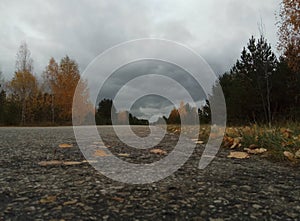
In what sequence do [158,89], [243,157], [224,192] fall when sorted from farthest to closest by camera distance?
[158,89]
[243,157]
[224,192]

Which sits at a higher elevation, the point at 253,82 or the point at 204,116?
the point at 253,82

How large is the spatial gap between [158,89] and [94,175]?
2.54 metres

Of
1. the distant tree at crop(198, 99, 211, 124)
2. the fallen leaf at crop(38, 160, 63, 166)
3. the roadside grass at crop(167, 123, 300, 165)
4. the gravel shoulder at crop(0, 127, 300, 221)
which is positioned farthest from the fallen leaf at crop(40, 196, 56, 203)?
the distant tree at crop(198, 99, 211, 124)

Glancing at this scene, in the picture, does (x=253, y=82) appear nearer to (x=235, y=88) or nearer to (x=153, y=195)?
(x=235, y=88)

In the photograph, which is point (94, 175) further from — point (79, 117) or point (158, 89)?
point (79, 117)

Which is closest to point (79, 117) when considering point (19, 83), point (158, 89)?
point (19, 83)

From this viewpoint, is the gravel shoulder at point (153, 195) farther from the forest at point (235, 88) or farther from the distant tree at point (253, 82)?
the distant tree at point (253, 82)

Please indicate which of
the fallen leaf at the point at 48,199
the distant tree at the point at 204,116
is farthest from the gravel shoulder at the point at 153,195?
the distant tree at the point at 204,116

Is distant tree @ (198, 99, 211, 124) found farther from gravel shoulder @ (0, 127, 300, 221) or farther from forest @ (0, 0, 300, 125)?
gravel shoulder @ (0, 127, 300, 221)

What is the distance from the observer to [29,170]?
1.75 meters

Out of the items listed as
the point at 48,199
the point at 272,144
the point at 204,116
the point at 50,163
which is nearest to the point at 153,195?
the point at 48,199

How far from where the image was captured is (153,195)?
1.24 meters

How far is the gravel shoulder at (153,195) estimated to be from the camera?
101 centimetres

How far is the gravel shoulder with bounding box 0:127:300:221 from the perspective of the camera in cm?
101
